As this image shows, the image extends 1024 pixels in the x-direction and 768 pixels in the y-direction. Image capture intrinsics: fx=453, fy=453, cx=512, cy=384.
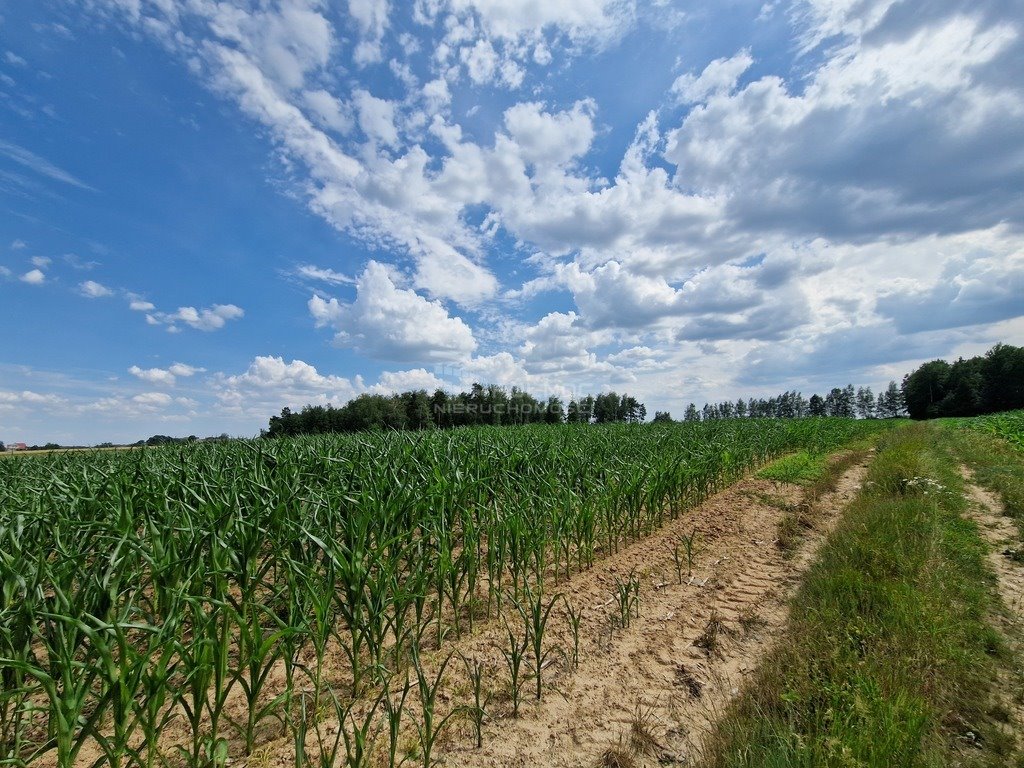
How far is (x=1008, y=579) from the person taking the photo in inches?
203

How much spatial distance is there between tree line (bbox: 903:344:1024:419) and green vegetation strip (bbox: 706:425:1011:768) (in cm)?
8612

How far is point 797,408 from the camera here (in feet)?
345

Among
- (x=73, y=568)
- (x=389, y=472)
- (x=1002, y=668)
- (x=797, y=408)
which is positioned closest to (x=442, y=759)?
(x=73, y=568)

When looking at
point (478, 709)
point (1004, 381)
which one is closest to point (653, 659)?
point (478, 709)

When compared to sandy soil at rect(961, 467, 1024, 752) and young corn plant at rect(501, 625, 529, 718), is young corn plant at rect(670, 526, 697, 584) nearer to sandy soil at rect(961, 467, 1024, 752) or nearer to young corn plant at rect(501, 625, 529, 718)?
young corn plant at rect(501, 625, 529, 718)

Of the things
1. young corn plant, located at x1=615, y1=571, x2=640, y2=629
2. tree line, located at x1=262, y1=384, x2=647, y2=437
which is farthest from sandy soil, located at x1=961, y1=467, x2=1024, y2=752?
tree line, located at x1=262, y1=384, x2=647, y2=437

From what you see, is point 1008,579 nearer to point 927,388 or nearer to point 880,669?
point 880,669

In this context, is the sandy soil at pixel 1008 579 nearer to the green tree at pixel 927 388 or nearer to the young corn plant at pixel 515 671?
the young corn plant at pixel 515 671

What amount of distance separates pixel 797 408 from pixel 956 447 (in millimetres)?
98986

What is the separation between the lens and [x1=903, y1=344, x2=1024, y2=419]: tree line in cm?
6762

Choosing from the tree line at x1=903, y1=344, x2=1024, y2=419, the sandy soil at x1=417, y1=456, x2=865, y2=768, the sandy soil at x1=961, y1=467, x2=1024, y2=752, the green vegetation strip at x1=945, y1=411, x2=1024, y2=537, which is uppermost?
the tree line at x1=903, y1=344, x2=1024, y2=419

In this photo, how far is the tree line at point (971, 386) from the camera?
67.6m

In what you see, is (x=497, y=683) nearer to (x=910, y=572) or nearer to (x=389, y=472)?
(x=389, y=472)

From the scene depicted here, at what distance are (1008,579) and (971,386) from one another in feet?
311
